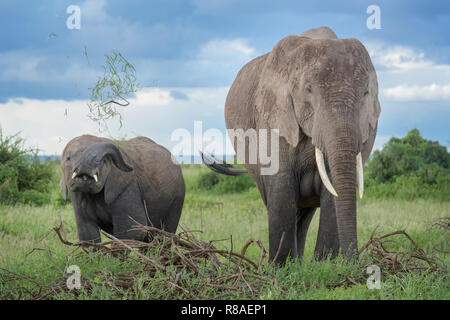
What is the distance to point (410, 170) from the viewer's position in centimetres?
1734

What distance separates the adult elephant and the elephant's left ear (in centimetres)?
175

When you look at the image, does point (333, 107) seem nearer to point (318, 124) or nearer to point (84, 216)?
point (318, 124)

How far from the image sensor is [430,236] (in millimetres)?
10188

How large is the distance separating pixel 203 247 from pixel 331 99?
1.92m

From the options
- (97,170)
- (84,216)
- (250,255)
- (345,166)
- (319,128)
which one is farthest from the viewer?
(250,255)

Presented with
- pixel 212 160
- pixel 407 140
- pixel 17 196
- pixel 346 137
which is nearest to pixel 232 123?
pixel 212 160

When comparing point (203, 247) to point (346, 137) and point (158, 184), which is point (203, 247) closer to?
point (346, 137)

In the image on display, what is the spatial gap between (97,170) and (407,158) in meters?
12.8

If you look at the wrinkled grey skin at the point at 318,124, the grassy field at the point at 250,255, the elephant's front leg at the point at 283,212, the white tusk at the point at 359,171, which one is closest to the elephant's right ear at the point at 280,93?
the wrinkled grey skin at the point at 318,124

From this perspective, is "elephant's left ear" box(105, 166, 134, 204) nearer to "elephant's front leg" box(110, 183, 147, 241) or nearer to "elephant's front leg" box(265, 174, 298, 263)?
"elephant's front leg" box(110, 183, 147, 241)

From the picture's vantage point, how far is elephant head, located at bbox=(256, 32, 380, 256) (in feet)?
17.9

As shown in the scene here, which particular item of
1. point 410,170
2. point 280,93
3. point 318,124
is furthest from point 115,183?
point 410,170

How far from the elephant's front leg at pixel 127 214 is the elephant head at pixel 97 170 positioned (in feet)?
0.41

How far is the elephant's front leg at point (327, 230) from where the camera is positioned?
6141mm
